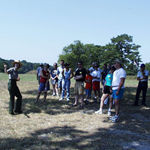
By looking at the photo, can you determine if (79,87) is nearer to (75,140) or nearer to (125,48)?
(75,140)

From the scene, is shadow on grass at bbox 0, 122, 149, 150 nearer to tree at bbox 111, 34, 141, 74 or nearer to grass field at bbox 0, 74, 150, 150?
grass field at bbox 0, 74, 150, 150

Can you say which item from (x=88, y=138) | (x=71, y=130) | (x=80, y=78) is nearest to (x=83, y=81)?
(x=80, y=78)

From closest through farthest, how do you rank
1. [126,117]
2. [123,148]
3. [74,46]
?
[123,148], [126,117], [74,46]

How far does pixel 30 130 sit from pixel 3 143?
3.39ft

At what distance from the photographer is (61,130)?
5.50 m

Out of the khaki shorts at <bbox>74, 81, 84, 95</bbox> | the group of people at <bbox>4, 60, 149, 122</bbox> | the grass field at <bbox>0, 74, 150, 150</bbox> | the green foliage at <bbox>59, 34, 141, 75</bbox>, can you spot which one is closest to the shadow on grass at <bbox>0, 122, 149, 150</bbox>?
the grass field at <bbox>0, 74, 150, 150</bbox>

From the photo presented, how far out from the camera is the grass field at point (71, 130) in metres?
4.49

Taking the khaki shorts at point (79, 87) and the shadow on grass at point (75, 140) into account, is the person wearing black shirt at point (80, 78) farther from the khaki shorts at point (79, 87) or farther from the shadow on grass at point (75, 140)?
the shadow on grass at point (75, 140)

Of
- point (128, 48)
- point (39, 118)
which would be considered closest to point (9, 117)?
point (39, 118)

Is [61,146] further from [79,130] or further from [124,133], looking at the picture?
[124,133]

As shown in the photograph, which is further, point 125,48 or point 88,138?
point 125,48

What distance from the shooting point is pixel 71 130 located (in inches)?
218

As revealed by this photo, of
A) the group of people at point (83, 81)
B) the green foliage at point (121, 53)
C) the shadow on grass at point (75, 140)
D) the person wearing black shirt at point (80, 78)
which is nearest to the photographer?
the shadow on grass at point (75, 140)

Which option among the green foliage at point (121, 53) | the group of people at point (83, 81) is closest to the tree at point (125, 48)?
the green foliage at point (121, 53)
